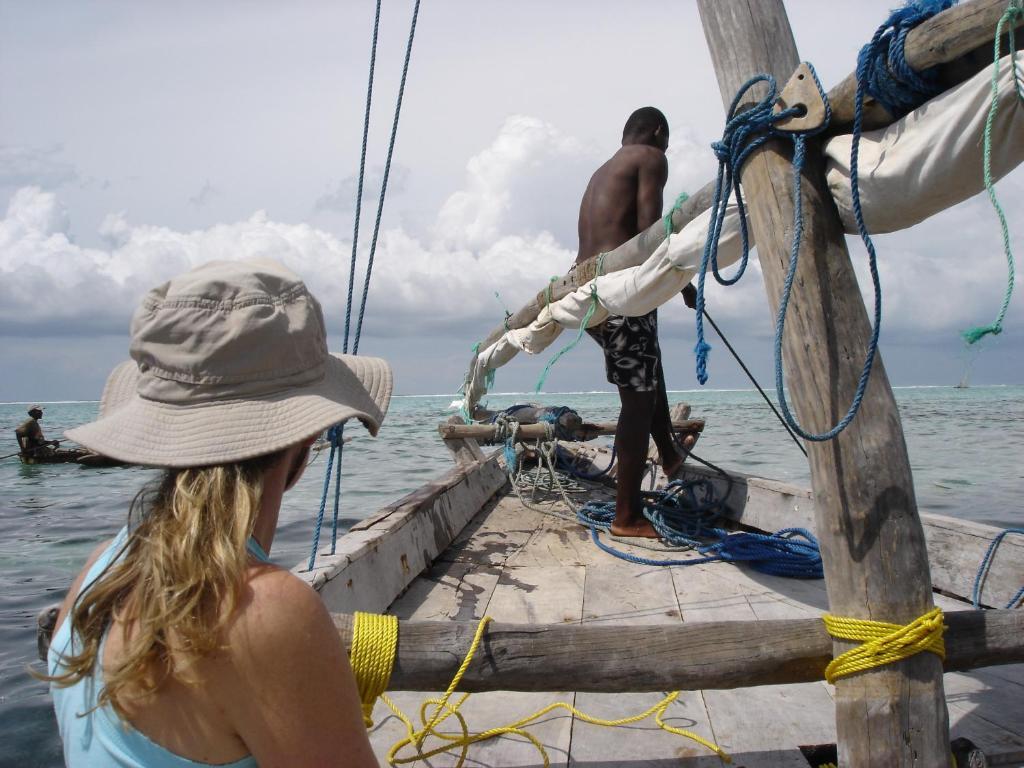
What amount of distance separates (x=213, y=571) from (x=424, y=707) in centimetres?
129

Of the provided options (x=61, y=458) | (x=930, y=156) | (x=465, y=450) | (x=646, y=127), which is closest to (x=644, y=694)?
(x=930, y=156)

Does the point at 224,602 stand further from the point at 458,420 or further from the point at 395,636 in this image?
the point at 458,420

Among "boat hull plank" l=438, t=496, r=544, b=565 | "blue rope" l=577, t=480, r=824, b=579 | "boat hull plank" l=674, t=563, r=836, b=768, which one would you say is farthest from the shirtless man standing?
"boat hull plank" l=674, t=563, r=836, b=768

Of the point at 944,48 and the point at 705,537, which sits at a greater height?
the point at 944,48

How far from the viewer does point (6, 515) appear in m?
8.51

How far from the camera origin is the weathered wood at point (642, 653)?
5.13 ft

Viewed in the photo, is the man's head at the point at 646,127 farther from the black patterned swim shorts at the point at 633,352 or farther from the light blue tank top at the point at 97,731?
the light blue tank top at the point at 97,731

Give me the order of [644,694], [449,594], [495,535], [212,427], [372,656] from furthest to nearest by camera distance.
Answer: [495,535] < [449,594] < [644,694] < [372,656] < [212,427]

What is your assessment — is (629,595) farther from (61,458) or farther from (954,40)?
(61,458)

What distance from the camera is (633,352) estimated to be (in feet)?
12.8

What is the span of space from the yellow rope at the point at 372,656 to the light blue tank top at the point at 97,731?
2.07 feet

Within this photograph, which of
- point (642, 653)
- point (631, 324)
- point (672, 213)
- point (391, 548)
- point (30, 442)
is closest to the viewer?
point (642, 653)

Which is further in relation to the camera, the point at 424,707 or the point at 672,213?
the point at 672,213

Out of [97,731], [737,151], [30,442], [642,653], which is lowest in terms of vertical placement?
[30,442]
